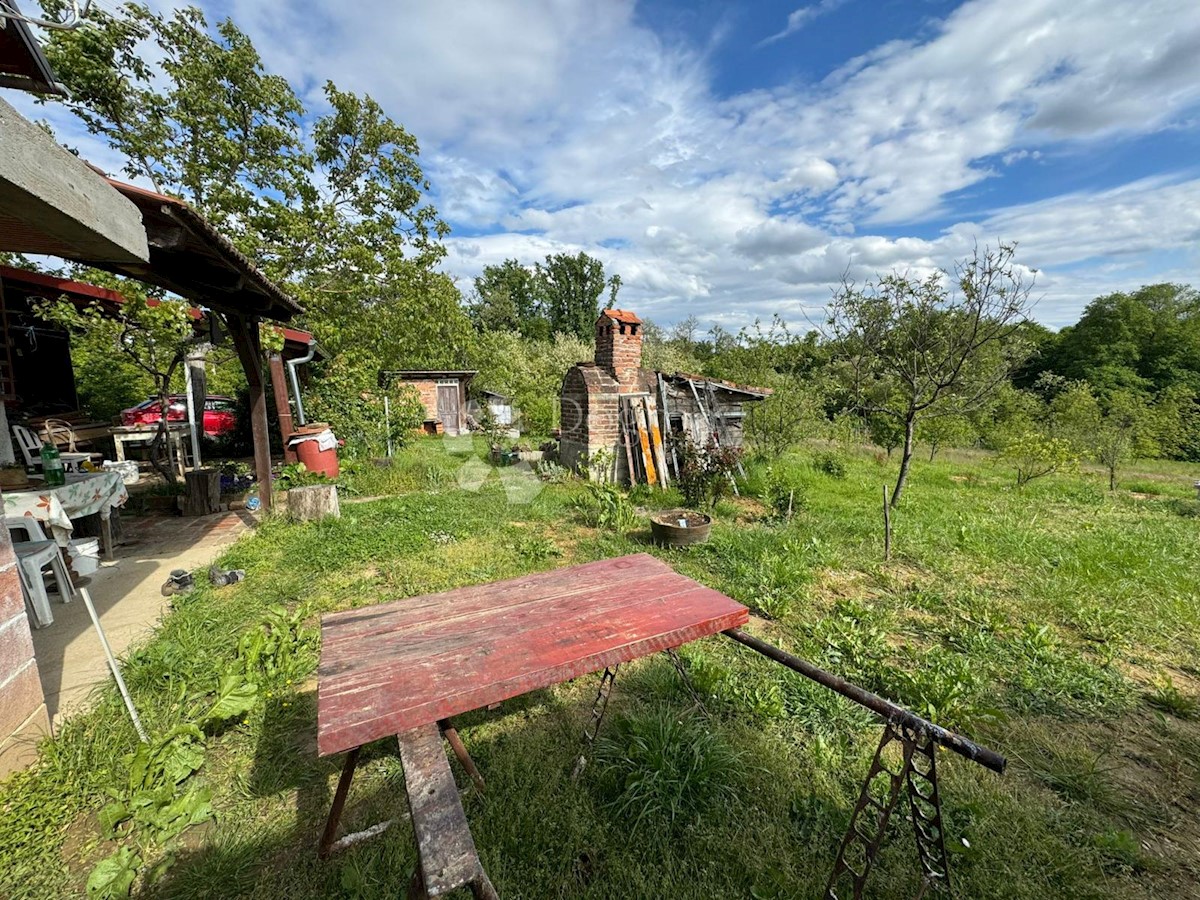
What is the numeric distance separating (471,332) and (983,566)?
48.4 feet

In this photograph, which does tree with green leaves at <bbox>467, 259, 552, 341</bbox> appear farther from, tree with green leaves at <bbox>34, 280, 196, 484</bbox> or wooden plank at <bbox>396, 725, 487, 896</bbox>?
wooden plank at <bbox>396, 725, 487, 896</bbox>

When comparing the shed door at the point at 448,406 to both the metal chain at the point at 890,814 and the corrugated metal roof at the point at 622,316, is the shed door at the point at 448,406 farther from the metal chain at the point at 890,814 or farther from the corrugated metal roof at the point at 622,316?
the metal chain at the point at 890,814

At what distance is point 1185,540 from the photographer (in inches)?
241

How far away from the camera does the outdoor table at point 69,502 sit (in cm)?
360

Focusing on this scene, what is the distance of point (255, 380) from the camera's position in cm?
573

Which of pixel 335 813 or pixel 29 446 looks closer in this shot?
pixel 335 813

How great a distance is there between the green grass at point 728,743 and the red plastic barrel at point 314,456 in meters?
3.07

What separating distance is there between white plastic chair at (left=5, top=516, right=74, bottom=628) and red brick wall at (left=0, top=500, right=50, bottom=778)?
4.24ft

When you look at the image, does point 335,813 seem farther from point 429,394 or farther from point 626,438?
point 429,394

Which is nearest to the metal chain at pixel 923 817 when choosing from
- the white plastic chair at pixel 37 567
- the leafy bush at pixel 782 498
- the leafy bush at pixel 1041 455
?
the leafy bush at pixel 782 498

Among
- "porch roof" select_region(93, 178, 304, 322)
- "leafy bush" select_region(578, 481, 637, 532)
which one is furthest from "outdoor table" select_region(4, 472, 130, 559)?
"leafy bush" select_region(578, 481, 637, 532)

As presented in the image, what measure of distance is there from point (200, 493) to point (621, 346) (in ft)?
22.0

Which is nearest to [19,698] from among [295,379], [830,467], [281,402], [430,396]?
[281,402]

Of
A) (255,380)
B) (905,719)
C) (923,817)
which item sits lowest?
(923,817)
